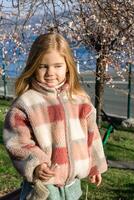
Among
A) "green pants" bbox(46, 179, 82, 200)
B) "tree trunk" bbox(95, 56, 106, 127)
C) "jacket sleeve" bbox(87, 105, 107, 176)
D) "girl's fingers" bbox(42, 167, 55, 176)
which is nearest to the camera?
"girl's fingers" bbox(42, 167, 55, 176)

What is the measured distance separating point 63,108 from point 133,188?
382 cm

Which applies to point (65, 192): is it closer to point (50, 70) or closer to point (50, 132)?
point (50, 132)

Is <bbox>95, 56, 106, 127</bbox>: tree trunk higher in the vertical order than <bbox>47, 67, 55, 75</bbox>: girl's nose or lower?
lower

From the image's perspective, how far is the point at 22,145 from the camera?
3166 millimetres

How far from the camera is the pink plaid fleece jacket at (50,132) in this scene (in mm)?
3172

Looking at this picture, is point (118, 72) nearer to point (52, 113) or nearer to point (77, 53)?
point (77, 53)

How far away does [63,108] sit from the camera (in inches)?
131

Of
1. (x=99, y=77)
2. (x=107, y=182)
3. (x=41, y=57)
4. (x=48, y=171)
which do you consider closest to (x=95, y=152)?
(x=48, y=171)

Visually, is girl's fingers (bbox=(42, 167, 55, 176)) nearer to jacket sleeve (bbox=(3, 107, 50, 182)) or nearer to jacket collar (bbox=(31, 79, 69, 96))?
jacket sleeve (bbox=(3, 107, 50, 182))

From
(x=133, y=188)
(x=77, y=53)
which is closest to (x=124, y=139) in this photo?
(x=77, y=53)

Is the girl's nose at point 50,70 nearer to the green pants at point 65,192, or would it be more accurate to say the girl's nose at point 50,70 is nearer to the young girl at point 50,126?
the young girl at point 50,126

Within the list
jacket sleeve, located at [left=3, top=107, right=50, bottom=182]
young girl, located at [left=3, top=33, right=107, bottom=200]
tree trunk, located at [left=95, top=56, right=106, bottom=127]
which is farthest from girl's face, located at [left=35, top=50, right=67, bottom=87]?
tree trunk, located at [left=95, top=56, right=106, bottom=127]

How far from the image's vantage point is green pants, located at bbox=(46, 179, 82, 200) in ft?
10.7

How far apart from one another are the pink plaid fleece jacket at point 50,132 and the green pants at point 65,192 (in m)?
0.05
